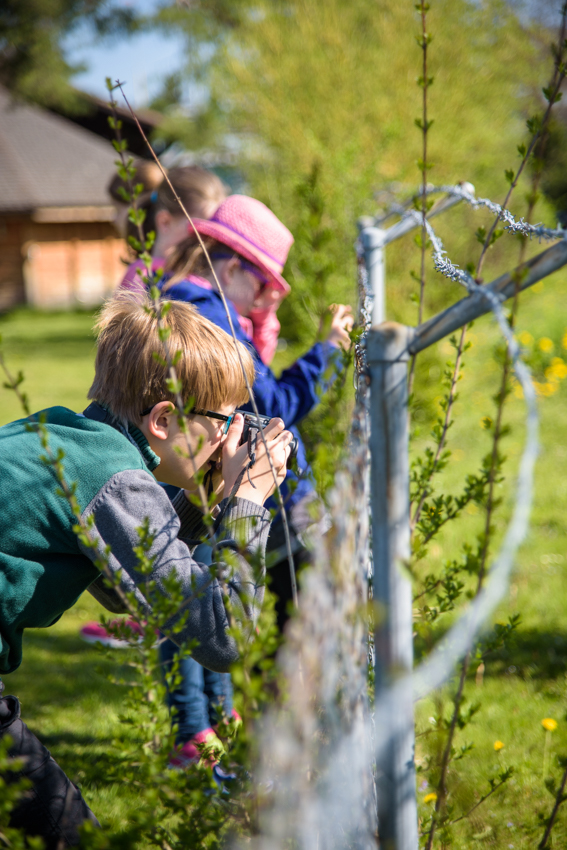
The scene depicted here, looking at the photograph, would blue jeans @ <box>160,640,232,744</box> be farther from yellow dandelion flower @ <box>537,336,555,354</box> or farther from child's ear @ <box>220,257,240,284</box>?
yellow dandelion flower @ <box>537,336,555,354</box>

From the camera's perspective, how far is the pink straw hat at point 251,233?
106 inches

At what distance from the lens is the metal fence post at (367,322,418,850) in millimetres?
1040

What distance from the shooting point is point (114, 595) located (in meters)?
1.74

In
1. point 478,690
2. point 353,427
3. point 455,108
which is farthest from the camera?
point 455,108

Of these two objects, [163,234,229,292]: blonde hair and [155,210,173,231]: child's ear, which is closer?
[163,234,229,292]: blonde hair

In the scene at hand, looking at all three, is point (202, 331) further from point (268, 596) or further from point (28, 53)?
point (28, 53)

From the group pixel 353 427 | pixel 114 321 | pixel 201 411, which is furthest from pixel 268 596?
pixel 114 321

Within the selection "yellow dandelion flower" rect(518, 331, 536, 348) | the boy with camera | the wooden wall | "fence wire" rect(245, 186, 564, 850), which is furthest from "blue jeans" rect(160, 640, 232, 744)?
the wooden wall

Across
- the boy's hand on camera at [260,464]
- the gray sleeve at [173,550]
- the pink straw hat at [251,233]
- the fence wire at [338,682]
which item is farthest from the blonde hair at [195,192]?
the fence wire at [338,682]

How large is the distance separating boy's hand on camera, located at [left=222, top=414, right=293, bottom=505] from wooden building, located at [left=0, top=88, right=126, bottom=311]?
2088cm

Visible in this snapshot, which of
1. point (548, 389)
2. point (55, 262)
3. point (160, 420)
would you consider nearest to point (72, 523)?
point (160, 420)

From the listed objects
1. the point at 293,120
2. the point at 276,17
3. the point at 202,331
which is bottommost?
the point at 202,331

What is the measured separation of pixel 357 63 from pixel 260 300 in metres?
8.76

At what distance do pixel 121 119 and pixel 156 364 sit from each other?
15799 mm
